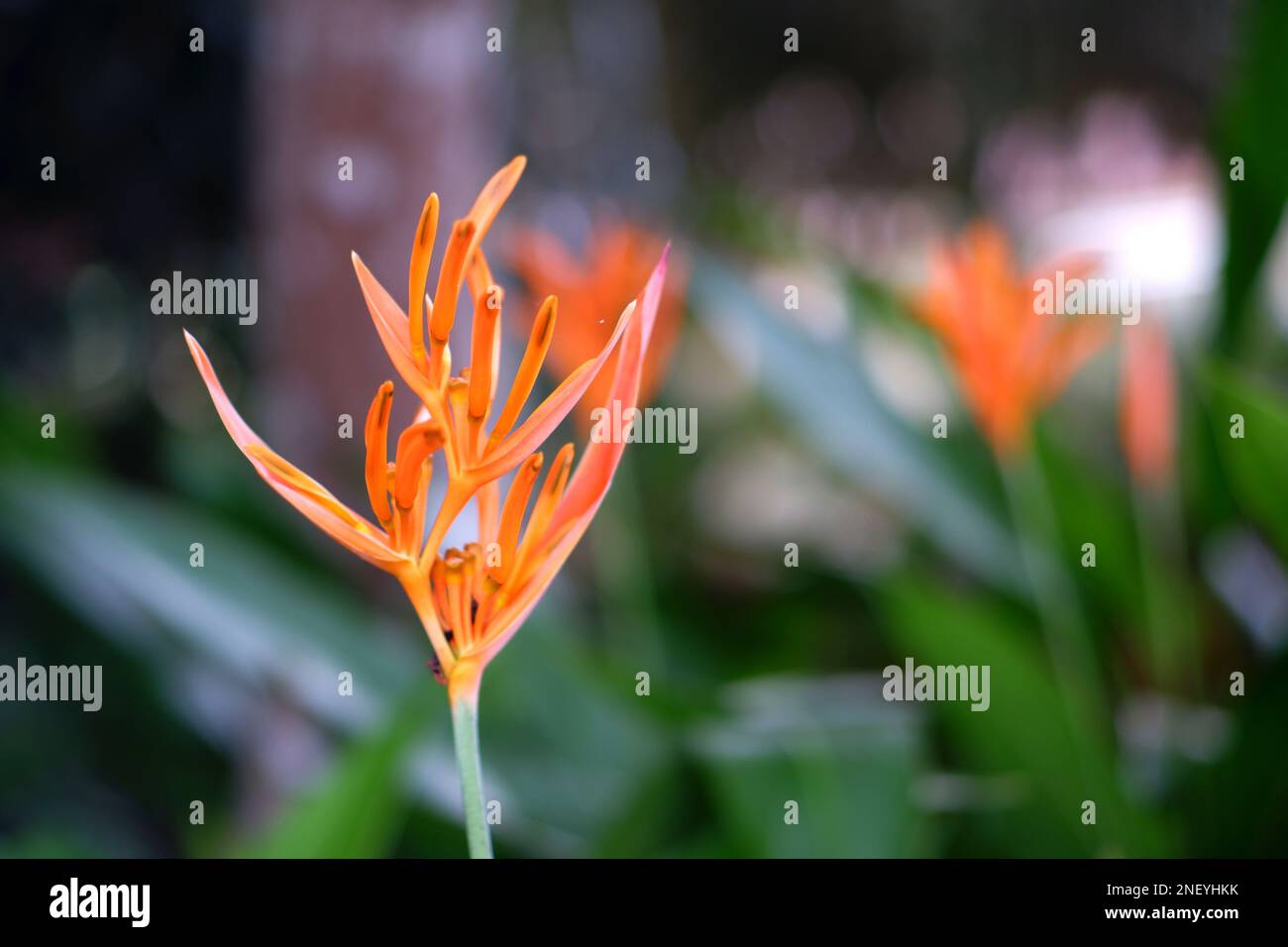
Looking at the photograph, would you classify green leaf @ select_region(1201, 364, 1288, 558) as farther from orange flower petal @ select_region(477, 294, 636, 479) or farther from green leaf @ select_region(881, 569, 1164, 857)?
orange flower petal @ select_region(477, 294, 636, 479)

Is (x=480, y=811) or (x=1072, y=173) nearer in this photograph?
(x=480, y=811)

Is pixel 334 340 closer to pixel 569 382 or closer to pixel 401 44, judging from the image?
pixel 401 44

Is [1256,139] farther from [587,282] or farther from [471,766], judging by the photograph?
[471,766]

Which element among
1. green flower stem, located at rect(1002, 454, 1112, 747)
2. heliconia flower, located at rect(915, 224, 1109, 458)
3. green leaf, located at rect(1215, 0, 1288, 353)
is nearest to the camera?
heliconia flower, located at rect(915, 224, 1109, 458)

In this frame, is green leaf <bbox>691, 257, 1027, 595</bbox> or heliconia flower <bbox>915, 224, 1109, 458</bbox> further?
green leaf <bbox>691, 257, 1027, 595</bbox>

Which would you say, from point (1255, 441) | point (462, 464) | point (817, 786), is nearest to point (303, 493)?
point (462, 464)

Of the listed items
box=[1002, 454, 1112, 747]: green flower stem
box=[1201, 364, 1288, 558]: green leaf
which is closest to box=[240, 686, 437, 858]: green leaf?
box=[1201, 364, 1288, 558]: green leaf

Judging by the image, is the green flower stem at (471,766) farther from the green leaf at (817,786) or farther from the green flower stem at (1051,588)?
the green flower stem at (1051,588)
